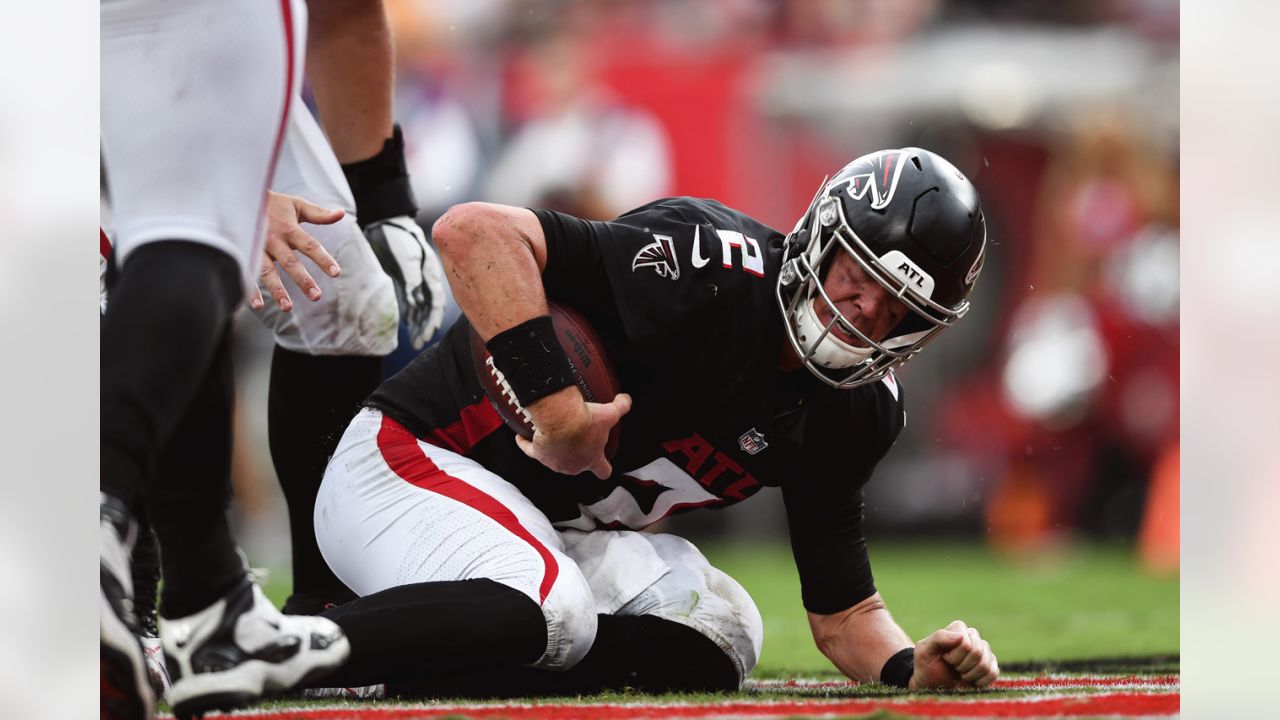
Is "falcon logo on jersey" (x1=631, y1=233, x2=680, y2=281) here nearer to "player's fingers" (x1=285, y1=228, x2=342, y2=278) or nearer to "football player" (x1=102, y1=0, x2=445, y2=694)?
"player's fingers" (x1=285, y1=228, x2=342, y2=278)

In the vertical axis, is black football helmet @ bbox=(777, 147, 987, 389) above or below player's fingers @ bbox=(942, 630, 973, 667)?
above

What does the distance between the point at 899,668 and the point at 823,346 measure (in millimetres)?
524

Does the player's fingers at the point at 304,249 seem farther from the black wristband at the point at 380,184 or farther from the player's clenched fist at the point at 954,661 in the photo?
the player's clenched fist at the point at 954,661

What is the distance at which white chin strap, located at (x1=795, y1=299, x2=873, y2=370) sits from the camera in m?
2.05

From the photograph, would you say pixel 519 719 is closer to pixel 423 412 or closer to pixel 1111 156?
pixel 423 412

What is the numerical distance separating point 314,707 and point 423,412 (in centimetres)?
51

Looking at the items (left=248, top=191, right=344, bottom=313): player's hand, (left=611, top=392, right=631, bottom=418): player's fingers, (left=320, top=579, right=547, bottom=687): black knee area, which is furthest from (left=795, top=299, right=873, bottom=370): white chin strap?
(left=248, top=191, right=344, bottom=313): player's hand

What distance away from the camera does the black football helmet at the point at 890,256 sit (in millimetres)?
2062

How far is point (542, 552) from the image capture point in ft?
6.65

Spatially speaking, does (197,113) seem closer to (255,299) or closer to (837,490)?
(255,299)

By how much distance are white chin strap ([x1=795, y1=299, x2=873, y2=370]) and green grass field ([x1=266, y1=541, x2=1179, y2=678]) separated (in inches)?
30.0

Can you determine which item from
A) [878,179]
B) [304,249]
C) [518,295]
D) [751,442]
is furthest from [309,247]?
[878,179]

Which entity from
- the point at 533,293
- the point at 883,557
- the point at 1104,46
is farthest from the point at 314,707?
the point at 1104,46

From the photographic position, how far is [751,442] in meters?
2.19
